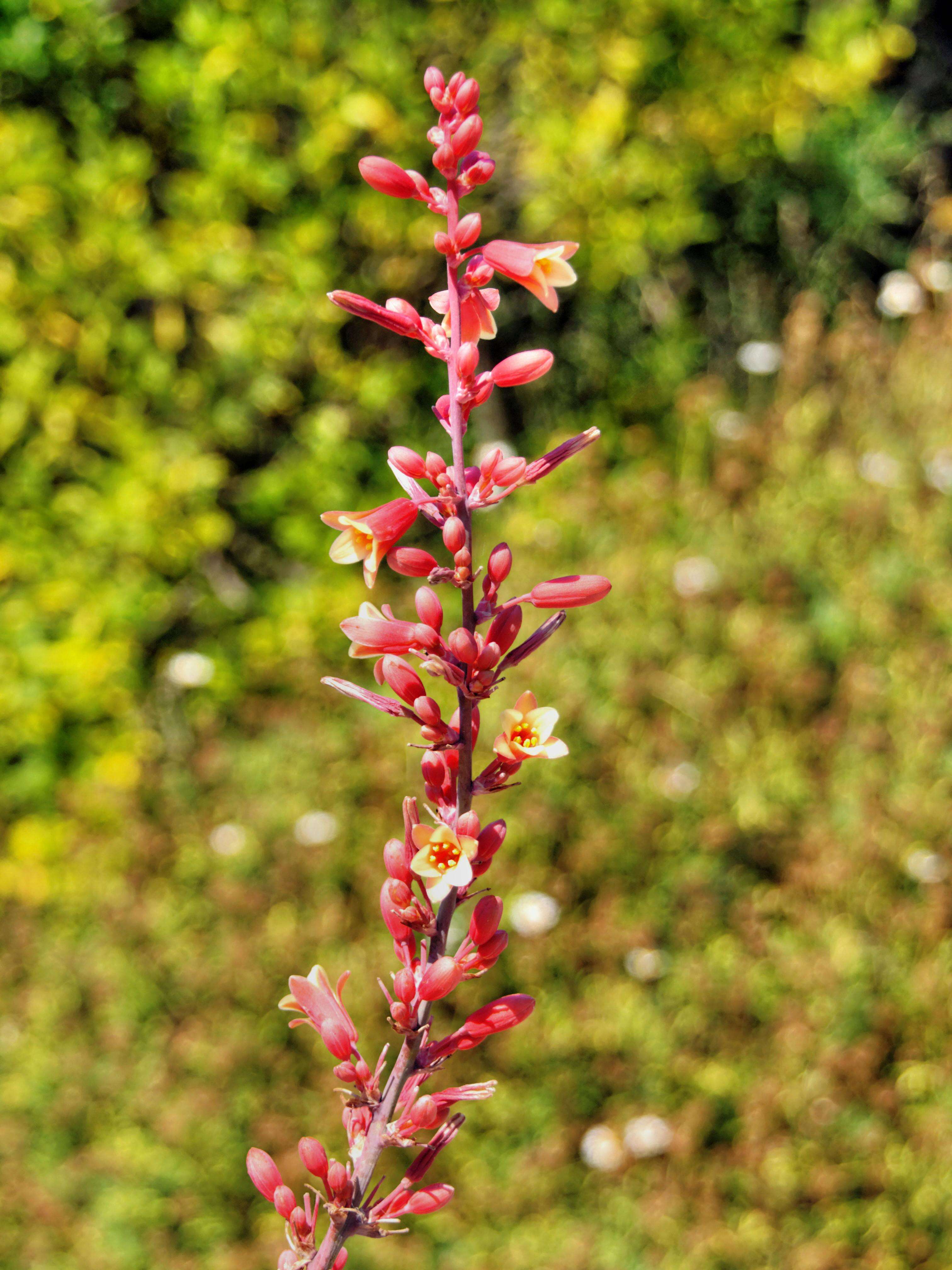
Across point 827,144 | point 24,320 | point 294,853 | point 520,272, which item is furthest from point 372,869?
point 827,144

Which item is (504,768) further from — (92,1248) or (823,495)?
(823,495)

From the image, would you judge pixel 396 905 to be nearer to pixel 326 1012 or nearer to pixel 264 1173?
pixel 326 1012

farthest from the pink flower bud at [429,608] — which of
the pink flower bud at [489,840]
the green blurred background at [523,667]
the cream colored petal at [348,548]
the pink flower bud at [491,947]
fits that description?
the green blurred background at [523,667]

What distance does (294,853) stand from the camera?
3.53 m

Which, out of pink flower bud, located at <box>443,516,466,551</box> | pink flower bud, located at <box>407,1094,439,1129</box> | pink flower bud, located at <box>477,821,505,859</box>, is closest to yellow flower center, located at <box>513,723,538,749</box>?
pink flower bud, located at <box>477,821,505,859</box>

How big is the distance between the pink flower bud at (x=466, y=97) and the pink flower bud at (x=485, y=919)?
84 cm

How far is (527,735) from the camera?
115 cm

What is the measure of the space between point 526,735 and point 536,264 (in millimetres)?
556

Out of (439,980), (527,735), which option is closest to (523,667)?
(527,735)

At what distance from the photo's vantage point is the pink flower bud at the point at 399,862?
3.32ft

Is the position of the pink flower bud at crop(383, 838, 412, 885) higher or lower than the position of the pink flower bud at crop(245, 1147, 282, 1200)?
higher

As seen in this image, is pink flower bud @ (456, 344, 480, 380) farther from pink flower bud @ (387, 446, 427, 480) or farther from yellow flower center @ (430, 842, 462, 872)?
yellow flower center @ (430, 842, 462, 872)

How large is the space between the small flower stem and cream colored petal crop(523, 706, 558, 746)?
0.12m

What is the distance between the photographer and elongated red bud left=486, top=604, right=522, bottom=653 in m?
1.01
